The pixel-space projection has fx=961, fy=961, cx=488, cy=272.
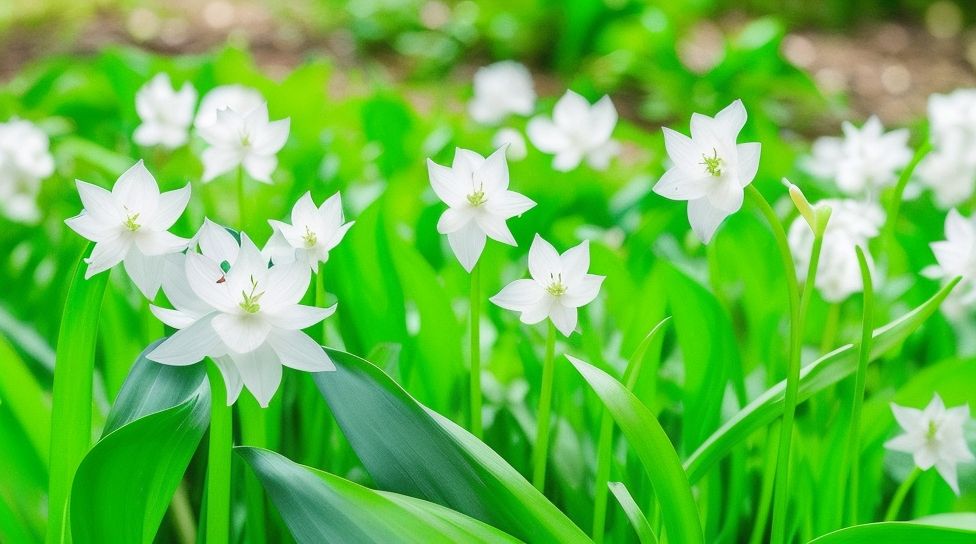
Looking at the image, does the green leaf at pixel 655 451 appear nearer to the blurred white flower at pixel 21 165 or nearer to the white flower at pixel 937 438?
the white flower at pixel 937 438

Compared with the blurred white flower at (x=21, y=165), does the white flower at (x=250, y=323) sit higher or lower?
lower

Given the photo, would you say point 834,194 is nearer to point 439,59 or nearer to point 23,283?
point 23,283

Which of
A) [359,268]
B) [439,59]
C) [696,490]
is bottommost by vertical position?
[696,490]

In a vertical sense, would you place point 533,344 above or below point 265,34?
below

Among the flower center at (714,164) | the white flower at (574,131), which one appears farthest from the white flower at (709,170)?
the white flower at (574,131)

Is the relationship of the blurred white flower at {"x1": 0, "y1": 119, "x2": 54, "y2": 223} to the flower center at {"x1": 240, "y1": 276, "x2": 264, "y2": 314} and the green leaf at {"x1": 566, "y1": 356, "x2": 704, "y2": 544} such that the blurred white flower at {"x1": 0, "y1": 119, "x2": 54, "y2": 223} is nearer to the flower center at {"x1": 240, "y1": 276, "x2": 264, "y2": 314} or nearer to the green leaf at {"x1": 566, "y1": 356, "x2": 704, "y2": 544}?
the flower center at {"x1": 240, "y1": 276, "x2": 264, "y2": 314}

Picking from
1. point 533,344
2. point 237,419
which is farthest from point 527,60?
point 237,419

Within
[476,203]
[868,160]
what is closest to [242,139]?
[476,203]
